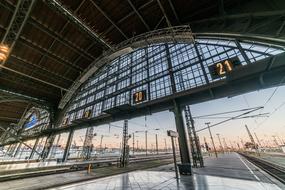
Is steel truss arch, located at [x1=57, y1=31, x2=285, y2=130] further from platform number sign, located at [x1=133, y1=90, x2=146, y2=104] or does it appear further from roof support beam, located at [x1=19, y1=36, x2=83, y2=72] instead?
roof support beam, located at [x1=19, y1=36, x2=83, y2=72]

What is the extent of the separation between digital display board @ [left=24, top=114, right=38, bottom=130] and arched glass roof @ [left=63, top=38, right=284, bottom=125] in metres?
12.4

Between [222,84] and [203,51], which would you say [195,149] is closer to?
[222,84]

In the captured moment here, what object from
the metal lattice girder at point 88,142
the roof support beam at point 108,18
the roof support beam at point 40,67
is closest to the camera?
the roof support beam at point 108,18

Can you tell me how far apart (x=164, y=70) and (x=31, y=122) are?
3954 centimetres

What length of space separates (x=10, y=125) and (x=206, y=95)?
46.1 m

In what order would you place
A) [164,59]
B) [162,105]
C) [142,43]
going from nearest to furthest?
[162,105] → [142,43] → [164,59]

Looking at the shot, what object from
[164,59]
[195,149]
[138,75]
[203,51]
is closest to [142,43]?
[164,59]

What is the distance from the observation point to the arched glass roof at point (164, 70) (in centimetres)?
1154

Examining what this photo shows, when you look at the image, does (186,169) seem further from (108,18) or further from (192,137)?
(108,18)

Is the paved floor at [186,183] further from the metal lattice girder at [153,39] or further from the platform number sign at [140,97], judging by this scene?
the metal lattice girder at [153,39]

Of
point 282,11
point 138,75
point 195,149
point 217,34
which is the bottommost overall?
point 195,149

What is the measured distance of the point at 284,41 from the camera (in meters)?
7.79

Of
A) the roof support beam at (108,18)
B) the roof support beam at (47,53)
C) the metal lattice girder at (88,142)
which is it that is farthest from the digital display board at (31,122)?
the roof support beam at (108,18)

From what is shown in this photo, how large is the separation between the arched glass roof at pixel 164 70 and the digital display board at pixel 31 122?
1240 cm
